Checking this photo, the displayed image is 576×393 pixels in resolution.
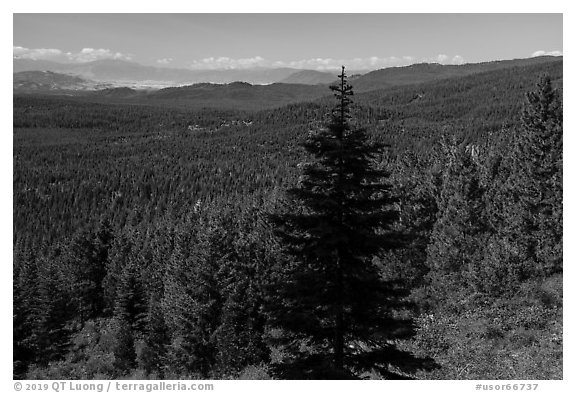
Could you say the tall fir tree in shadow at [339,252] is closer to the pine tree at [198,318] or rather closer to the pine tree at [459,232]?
the pine tree at [198,318]

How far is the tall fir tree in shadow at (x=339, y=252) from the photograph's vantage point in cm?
1134

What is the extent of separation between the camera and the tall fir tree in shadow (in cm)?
1134

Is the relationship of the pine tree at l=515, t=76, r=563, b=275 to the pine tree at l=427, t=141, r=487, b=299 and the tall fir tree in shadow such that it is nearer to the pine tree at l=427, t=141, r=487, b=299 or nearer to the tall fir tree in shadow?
the pine tree at l=427, t=141, r=487, b=299

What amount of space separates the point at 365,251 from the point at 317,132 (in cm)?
Answer: 337

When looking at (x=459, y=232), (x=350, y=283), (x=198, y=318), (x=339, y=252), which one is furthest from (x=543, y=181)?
(x=198, y=318)

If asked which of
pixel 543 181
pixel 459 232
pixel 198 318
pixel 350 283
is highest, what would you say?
pixel 543 181

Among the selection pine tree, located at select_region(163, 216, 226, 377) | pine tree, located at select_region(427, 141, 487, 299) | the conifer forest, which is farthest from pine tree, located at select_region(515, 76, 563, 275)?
pine tree, located at select_region(163, 216, 226, 377)

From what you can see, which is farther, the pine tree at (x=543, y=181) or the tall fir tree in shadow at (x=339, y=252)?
the pine tree at (x=543, y=181)

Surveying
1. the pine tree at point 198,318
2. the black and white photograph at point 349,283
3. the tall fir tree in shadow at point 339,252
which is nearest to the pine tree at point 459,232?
the black and white photograph at point 349,283

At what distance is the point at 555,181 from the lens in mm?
25484

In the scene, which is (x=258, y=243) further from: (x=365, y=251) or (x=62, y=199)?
(x=62, y=199)

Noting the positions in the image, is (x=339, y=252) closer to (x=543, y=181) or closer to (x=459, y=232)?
(x=543, y=181)

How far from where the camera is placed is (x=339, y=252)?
11.6 metres
